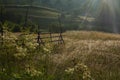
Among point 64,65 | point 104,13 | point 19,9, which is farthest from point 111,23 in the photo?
point 64,65

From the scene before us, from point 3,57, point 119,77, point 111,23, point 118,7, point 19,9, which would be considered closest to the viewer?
point 3,57

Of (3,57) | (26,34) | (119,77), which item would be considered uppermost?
(26,34)

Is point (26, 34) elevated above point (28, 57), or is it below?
above

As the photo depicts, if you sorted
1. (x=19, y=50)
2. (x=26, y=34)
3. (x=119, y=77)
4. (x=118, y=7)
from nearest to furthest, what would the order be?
(x=19, y=50), (x=26, y=34), (x=119, y=77), (x=118, y=7)

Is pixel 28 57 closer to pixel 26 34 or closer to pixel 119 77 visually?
pixel 26 34

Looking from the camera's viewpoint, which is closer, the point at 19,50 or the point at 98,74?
the point at 19,50

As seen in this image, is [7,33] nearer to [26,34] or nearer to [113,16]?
[26,34]

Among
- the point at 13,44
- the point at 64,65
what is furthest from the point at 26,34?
the point at 64,65

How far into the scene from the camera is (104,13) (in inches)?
5778

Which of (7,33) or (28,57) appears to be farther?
(28,57)

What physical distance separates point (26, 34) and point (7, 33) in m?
0.38

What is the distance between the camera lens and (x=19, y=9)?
445ft

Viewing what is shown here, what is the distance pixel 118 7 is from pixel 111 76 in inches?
6021

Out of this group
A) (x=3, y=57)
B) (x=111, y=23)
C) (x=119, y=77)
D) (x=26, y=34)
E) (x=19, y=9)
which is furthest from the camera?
(x=111, y=23)
